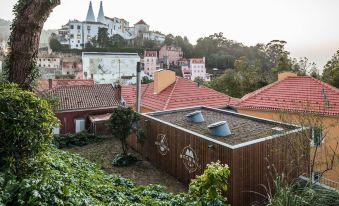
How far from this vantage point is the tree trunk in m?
8.34

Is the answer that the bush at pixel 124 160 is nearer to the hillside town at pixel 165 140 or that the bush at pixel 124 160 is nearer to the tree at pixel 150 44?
the hillside town at pixel 165 140

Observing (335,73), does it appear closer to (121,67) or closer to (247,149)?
(247,149)

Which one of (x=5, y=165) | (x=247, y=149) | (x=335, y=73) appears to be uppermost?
(x=335, y=73)

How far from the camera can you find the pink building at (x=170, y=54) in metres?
89.8

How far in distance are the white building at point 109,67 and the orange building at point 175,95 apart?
41.0m

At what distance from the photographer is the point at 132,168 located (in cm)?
1489

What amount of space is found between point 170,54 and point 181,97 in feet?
234

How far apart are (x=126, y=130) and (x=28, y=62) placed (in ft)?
25.5

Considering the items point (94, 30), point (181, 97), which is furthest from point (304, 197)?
point (94, 30)

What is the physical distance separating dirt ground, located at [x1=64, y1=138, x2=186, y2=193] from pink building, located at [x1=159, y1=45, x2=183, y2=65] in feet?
233

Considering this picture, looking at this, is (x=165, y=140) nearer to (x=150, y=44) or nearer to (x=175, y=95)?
(x=175, y=95)

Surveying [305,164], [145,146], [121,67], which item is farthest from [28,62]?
[121,67]

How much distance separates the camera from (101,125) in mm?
24406

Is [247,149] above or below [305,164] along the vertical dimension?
above
